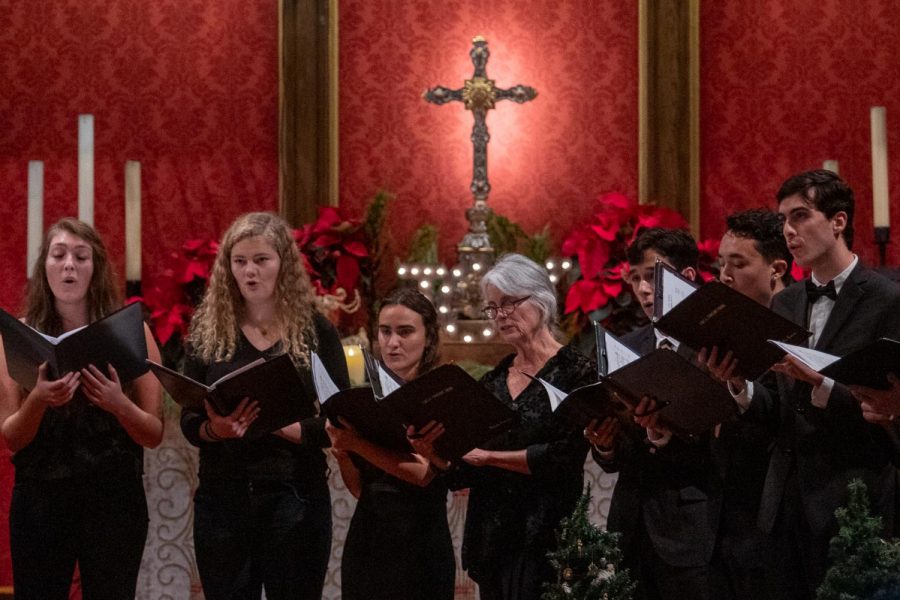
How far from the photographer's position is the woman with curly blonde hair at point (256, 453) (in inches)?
115

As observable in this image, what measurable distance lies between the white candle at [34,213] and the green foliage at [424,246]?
129 centimetres

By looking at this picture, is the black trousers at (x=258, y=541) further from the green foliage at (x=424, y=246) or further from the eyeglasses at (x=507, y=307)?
the green foliage at (x=424, y=246)

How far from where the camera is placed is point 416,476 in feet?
9.25

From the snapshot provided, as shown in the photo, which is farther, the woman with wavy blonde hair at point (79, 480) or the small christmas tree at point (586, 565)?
the woman with wavy blonde hair at point (79, 480)

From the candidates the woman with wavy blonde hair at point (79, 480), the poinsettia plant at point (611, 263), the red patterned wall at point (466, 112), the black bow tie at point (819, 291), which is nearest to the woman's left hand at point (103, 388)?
the woman with wavy blonde hair at point (79, 480)

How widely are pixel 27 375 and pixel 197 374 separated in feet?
1.29

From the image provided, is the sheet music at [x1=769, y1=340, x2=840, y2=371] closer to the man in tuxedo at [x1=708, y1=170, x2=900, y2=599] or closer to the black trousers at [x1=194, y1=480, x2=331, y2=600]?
the man in tuxedo at [x1=708, y1=170, x2=900, y2=599]

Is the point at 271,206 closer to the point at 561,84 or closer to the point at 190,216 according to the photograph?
the point at 190,216

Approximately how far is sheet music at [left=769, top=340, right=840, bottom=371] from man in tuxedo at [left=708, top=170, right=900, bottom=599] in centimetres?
4

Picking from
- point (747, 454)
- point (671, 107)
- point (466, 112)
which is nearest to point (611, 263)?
point (671, 107)

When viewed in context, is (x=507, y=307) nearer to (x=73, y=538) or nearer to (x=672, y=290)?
(x=672, y=290)

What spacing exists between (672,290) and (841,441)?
0.49 m

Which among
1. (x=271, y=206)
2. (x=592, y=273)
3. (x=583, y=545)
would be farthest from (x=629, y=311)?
(x=583, y=545)

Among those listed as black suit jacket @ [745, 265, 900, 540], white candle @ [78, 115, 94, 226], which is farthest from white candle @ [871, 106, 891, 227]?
white candle @ [78, 115, 94, 226]
